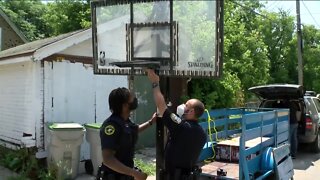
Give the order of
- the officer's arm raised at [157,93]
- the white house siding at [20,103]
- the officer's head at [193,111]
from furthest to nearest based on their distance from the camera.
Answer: the white house siding at [20,103] < the officer's head at [193,111] < the officer's arm raised at [157,93]

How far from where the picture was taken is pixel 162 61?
12.2ft

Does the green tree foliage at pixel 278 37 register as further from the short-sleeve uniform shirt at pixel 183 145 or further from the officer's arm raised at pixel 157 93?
the officer's arm raised at pixel 157 93

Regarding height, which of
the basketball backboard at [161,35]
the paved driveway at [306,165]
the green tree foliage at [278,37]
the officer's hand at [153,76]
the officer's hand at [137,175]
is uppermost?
the green tree foliage at [278,37]

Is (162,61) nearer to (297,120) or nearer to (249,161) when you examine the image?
(249,161)

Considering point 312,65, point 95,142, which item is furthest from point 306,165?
point 312,65

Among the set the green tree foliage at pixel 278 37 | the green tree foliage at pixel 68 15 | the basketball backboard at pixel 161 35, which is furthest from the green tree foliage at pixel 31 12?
the basketball backboard at pixel 161 35

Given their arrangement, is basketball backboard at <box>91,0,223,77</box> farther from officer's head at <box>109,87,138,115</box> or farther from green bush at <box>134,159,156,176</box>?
green bush at <box>134,159,156,176</box>

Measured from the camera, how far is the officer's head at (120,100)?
351 cm

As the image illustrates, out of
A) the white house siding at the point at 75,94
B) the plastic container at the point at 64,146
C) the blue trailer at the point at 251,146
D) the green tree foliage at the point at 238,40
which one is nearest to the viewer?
the blue trailer at the point at 251,146

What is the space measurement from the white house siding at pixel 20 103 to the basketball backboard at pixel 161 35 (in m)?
4.80

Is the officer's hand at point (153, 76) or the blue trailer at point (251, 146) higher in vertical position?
the officer's hand at point (153, 76)

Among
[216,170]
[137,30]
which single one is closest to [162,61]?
[137,30]

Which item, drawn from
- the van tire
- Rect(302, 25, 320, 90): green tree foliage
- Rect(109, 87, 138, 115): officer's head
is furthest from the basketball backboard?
Rect(302, 25, 320, 90): green tree foliage

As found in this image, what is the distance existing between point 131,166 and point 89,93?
20.5ft
